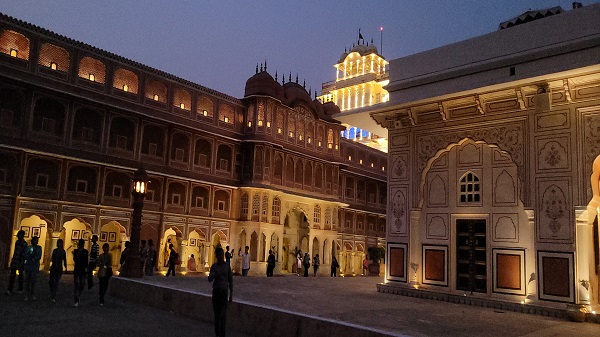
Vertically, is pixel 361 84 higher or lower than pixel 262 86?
higher

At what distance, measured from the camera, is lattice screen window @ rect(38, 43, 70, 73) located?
21141 mm

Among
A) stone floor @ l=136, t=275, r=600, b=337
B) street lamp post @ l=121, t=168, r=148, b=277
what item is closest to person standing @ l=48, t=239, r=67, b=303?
street lamp post @ l=121, t=168, r=148, b=277

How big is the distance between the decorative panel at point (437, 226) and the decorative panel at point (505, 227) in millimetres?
1372

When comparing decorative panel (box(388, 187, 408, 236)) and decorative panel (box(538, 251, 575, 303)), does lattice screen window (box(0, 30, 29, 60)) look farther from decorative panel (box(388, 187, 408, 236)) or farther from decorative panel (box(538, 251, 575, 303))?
decorative panel (box(538, 251, 575, 303))

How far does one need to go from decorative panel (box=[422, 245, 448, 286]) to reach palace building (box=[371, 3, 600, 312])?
0.09 feet

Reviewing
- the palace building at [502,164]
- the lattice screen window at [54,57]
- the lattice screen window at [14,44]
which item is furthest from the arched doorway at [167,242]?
the palace building at [502,164]

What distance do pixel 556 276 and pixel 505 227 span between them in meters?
1.69

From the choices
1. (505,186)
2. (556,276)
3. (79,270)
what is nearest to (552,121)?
(505,186)

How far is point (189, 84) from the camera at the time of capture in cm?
2706

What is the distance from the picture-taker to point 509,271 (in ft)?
39.3

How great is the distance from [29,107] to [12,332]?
15.4 meters

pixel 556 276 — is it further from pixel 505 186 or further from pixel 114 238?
pixel 114 238

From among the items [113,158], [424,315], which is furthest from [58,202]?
[424,315]

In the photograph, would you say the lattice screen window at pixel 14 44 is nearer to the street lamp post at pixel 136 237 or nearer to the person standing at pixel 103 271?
the street lamp post at pixel 136 237
